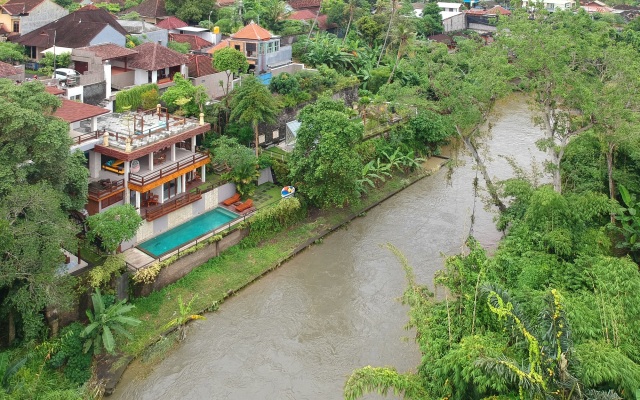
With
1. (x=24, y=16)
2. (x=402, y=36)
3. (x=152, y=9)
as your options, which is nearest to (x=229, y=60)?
(x=24, y=16)

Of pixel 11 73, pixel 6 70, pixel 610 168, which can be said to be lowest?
pixel 610 168

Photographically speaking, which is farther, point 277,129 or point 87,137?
point 277,129

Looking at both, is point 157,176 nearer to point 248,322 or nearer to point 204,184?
point 204,184

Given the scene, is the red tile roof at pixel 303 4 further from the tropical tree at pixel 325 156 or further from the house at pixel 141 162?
the house at pixel 141 162

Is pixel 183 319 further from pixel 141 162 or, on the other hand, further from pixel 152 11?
pixel 152 11

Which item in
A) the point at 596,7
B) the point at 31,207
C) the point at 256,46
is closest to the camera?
the point at 31,207

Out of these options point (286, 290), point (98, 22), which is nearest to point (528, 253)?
→ point (286, 290)
